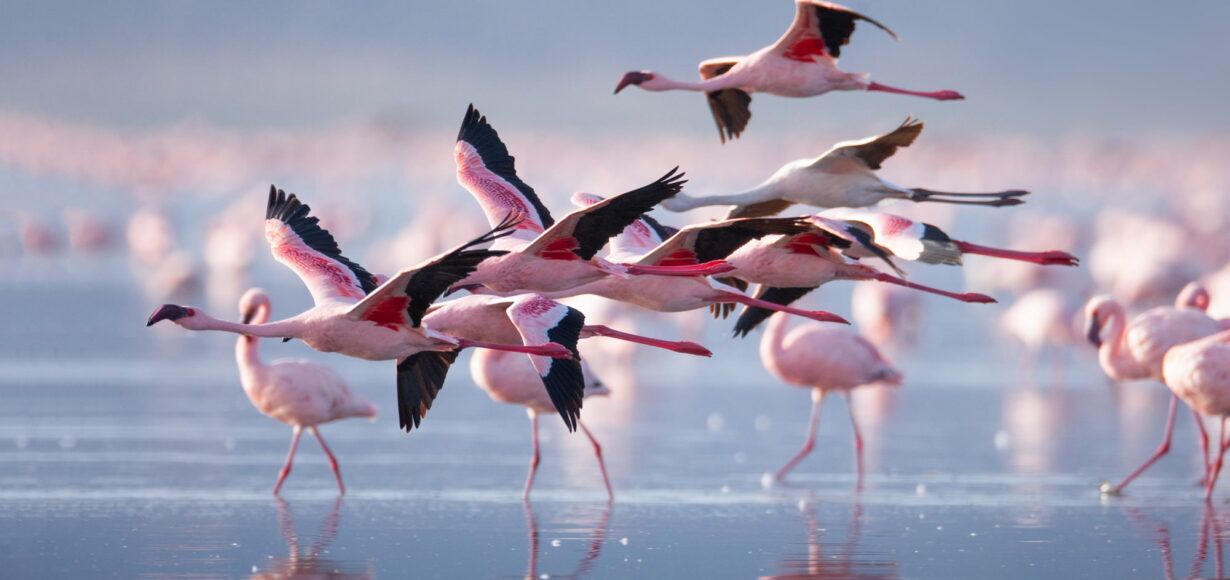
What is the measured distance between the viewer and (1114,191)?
164ft

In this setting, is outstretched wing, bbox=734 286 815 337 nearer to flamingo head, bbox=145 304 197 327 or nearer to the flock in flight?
the flock in flight

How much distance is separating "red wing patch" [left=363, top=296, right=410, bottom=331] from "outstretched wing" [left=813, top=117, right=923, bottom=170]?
71.5 inches

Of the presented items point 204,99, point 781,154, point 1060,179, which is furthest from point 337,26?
point 1060,179

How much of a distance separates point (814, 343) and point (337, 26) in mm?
71262

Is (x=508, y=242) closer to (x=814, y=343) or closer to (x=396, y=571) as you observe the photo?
(x=396, y=571)

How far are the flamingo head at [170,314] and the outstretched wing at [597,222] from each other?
1.26 metres

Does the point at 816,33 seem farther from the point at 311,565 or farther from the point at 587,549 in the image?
the point at 311,565

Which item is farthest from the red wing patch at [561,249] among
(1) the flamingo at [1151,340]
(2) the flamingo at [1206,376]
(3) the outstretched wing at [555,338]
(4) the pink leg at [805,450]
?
(1) the flamingo at [1151,340]

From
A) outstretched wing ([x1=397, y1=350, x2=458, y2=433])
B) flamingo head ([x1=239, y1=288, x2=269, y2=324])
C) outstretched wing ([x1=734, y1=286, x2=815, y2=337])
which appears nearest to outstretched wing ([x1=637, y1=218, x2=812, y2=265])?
outstretched wing ([x1=734, y1=286, x2=815, y2=337])

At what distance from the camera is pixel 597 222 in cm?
792

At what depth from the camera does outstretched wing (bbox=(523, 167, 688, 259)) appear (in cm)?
769

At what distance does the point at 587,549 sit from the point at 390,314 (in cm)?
138

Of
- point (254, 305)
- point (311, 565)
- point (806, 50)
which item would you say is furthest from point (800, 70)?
point (254, 305)

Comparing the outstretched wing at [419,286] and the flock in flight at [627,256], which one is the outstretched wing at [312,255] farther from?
the outstretched wing at [419,286]
